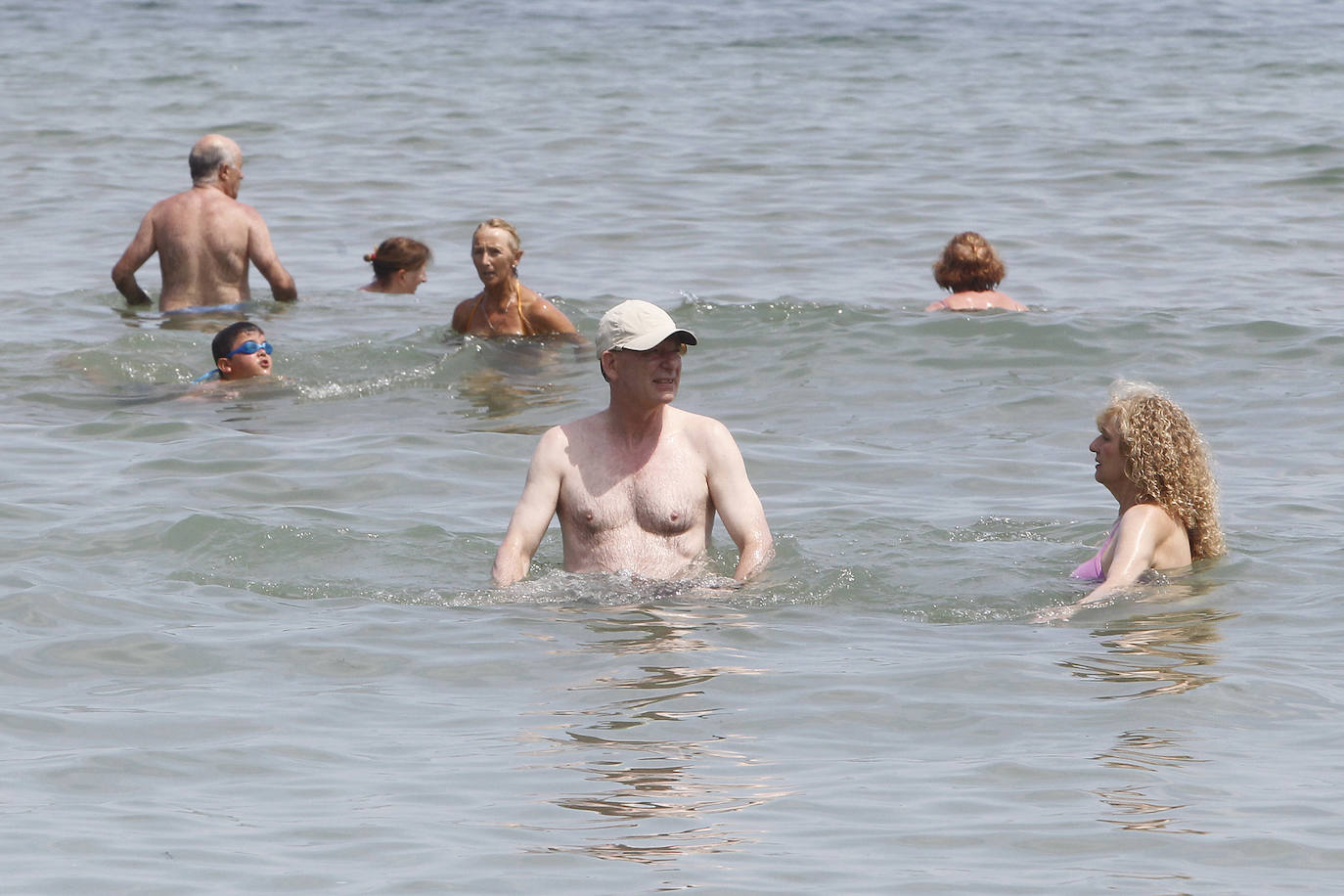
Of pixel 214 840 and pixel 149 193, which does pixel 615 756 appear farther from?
pixel 149 193

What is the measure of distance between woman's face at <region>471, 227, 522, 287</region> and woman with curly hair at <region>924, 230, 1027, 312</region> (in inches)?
115

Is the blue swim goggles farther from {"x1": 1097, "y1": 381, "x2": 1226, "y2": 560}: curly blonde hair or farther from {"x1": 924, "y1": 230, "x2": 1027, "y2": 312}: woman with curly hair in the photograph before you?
{"x1": 1097, "y1": 381, "x2": 1226, "y2": 560}: curly blonde hair

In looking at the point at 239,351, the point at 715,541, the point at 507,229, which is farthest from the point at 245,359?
the point at 715,541

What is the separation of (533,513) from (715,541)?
1.54 metres

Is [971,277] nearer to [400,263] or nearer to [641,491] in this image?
[400,263]

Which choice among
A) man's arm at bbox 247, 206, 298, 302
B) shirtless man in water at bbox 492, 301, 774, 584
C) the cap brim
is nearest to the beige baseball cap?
the cap brim

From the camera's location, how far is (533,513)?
6984mm

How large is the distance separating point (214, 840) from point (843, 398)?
6834mm

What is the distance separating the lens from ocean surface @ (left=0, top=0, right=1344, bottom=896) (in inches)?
191

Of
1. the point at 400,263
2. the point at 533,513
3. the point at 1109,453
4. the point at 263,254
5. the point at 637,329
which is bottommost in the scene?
the point at 533,513

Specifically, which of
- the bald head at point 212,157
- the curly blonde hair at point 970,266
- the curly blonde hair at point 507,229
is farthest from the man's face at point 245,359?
the curly blonde hair at point 970,266

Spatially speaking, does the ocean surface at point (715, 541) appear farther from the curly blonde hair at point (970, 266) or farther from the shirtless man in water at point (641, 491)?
the curly blonde hair at point (970, 266)

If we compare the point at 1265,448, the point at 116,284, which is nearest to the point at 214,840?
the point at 1265,448

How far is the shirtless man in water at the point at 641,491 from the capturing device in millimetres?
7035
